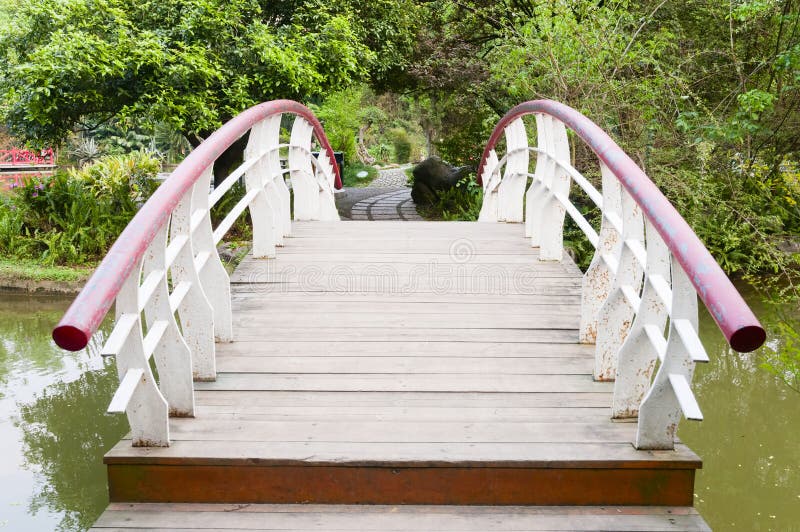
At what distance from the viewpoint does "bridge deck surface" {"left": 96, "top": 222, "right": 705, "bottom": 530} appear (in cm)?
252

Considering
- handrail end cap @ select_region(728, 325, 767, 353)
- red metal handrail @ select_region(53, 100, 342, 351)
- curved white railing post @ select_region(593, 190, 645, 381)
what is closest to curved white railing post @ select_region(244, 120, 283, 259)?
red metal handrail @ select_region(53, 100, 342, 351)

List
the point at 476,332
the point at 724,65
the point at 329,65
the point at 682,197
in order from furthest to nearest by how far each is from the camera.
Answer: the point at 329,65 → the point at 724,65 → the point at 682,197 → the point at 476,332

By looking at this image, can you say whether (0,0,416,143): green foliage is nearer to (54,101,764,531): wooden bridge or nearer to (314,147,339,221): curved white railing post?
(314,147,339,221): curved white railing post

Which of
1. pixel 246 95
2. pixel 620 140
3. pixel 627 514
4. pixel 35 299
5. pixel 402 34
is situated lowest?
pixel 35 299

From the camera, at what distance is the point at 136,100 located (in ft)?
31.3

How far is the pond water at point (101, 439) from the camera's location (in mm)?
4539

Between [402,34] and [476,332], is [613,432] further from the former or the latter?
[402,34]

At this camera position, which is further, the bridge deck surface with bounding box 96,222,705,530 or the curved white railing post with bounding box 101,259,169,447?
the bridge deck surface with bounding box 96,222,705,530

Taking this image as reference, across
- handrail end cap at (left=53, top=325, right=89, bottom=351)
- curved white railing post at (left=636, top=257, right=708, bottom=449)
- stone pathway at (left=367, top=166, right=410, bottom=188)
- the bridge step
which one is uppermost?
handrail end cap at (left=53, top=325, right=89, bottom=351)

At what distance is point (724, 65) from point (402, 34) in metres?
5.35

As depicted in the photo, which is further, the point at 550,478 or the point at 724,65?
the point at 724,65

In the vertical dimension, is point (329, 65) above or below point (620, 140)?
above

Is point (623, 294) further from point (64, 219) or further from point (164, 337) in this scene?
point (64, 219)

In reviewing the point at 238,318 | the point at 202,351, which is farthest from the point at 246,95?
the point at 202,351
